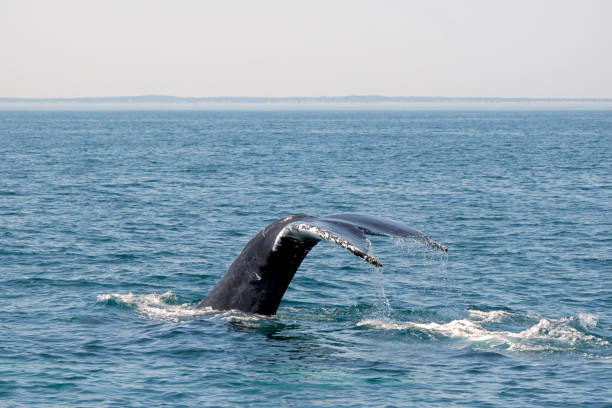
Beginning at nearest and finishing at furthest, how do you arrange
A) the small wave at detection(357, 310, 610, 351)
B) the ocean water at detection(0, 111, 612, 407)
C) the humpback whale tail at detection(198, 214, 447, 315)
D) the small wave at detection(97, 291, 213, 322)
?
1. the humpback whale tail at detection(198, 214, 447, 315)
2. the ocean water at detection(0, 111, 612, 407)
3. the small wave at detection(357, 310, 610, 351)
4. the small wave at detection(97, 291, 213, 322)

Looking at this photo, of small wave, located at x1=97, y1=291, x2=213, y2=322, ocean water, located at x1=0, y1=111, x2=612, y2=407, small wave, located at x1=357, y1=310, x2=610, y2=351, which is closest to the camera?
ocean water, located at x1=0, y1=111, x2=612, y2=407

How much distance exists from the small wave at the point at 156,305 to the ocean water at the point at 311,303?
8 centimetres

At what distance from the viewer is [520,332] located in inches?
602

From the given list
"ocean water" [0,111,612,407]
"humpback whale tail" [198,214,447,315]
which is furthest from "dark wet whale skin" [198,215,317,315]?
"ocean water" [0,111,612,407]

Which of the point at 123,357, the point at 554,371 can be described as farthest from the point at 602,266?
the point at 123,357

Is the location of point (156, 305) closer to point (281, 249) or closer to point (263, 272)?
point (263, 272)

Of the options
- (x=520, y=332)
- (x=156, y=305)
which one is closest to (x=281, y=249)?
(x=520, y=332)

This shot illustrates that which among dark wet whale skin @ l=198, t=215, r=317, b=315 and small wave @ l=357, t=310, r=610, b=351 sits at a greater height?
dark wet whale skin @ l=198, t=215, r=317, b=315

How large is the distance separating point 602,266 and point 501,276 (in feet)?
11.5

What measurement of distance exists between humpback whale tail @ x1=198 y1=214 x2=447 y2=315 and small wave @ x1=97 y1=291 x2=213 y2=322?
1.39 meters

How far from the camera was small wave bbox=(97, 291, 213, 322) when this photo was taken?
1560 cm

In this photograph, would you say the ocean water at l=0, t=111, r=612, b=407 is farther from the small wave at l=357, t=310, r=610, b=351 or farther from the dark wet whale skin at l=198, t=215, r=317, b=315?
the dark wet whale skin at l=198, t=215, r=317, b=315

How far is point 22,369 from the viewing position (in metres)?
12.9

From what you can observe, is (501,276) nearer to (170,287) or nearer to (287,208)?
(170,287)
